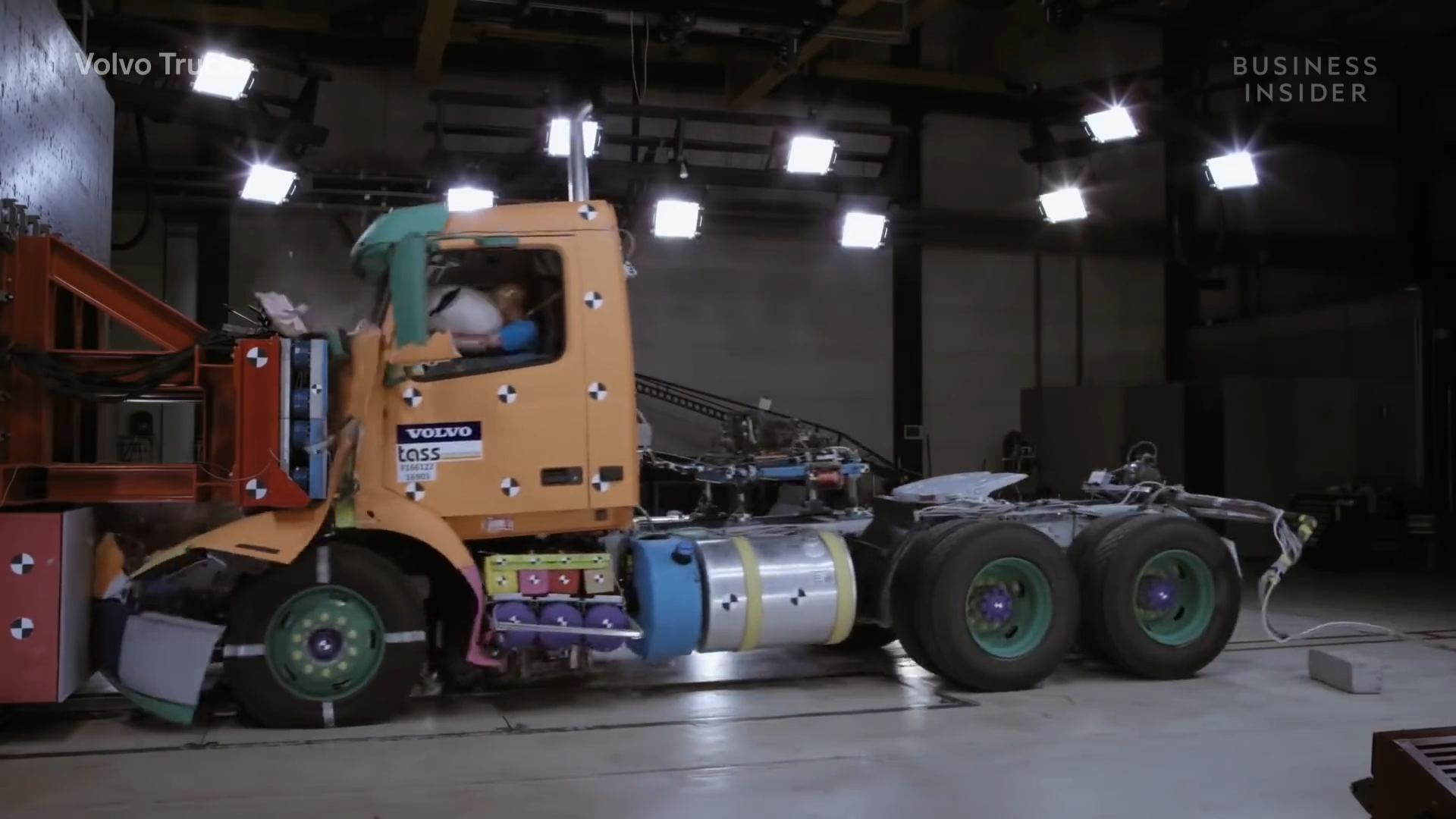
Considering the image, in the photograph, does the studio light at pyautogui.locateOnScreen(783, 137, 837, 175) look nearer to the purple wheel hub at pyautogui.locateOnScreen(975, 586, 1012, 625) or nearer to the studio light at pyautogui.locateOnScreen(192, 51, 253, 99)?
the studio light at pyautogui.locateOnScreen(192, 51, 253, 99)

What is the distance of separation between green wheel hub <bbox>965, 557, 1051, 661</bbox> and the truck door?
2546 millimetres

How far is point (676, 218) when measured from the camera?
13305 mm

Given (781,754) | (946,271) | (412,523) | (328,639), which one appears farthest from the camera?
(946,271)

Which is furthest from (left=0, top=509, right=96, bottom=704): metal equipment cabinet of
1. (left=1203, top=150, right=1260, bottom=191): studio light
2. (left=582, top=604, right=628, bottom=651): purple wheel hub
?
(left=1203, top=150, right=1260, bottom=191): studio light

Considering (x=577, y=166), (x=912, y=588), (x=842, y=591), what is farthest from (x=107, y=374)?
(x=912, y=588)

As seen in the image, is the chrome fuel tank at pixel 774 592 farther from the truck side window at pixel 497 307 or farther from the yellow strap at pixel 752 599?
the truck side window at pixel 497 307

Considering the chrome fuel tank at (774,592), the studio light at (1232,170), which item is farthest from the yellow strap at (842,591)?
the studio light at (1232,170)

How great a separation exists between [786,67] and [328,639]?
8.11 m

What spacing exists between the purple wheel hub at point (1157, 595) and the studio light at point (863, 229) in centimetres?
793

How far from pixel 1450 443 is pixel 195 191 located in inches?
650

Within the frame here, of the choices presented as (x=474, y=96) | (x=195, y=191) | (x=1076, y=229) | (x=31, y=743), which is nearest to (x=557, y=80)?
(x=474, y=96)

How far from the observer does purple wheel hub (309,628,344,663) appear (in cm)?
581

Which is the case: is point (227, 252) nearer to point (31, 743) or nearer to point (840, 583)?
point (31, 743)

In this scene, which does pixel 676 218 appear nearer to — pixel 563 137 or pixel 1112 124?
A: pixel 563 137
